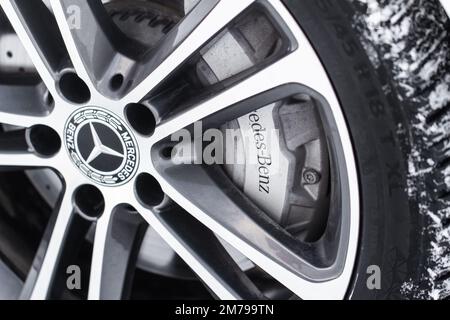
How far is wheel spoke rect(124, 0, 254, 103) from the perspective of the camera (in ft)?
4.13

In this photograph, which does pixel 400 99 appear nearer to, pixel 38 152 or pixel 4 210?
pixel 38 152

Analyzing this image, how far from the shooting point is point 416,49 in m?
1.19

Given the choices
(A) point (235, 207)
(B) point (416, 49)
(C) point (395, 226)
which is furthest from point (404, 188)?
(A) point (235, 207)

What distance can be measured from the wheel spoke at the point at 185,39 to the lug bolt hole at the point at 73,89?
0.12 meters

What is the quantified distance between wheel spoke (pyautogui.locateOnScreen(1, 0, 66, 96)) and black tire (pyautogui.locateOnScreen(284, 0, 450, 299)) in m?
0.50

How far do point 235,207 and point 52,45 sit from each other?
471 mm

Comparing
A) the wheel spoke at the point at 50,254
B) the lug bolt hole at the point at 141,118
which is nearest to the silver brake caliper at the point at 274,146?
the lug bolt hole at the point at 141,118

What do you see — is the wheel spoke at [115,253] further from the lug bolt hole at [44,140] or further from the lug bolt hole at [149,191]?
the lug bolt hole at [44,140]

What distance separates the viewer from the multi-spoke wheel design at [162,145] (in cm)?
127

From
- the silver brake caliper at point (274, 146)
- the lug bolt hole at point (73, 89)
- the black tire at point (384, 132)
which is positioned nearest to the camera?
the black tire at point (384, 132)

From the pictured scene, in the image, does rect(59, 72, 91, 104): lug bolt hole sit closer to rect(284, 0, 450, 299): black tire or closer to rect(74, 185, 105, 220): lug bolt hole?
rect(74, 185, 105, 220): lug bolt hole

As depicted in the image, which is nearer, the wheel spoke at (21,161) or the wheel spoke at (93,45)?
the wheel spoke at (93,45)

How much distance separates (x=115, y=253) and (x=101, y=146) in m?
0.23

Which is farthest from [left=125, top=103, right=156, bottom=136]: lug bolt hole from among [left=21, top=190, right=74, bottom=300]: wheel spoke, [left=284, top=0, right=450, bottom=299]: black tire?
[left=284, top=0, right=450, bottom=299]: black tire
